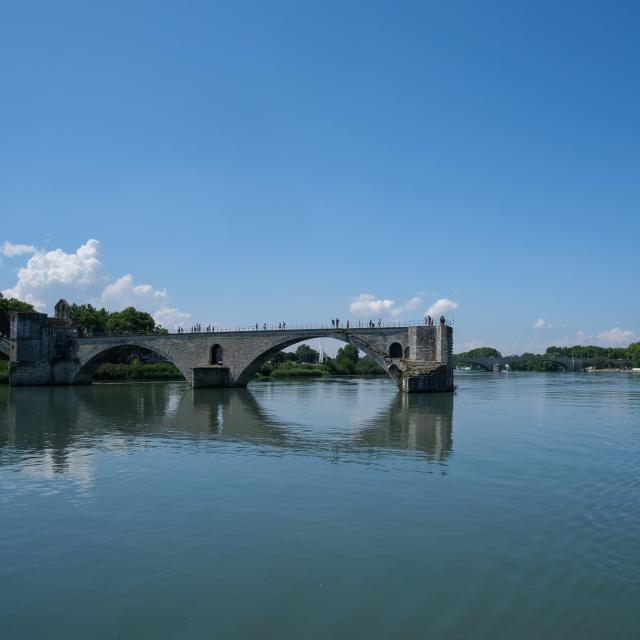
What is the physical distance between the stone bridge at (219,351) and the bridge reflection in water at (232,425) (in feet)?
12.4

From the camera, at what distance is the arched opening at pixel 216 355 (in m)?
52.9

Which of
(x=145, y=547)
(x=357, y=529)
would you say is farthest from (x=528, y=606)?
(x=145, y=547)

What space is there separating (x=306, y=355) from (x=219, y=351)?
6333 centimetres

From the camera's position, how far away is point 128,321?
84.2m

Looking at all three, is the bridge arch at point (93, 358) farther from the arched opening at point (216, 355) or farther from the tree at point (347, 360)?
the tree at point (347, 360)

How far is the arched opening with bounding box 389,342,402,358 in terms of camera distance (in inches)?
1785

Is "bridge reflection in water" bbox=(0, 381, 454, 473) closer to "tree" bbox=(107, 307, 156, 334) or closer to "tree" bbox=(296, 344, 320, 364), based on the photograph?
"tree" bbox=(107, 307, 156, 334)

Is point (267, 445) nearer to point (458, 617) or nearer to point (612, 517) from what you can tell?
point (612, 517)

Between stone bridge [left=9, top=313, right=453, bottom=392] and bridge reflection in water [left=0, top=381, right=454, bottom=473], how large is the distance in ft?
12.4

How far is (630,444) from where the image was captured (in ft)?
63.0

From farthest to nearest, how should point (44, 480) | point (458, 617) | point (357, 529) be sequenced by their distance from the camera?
point (44, 480), point (357, 529), point (458, 617)

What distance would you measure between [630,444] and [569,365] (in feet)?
388

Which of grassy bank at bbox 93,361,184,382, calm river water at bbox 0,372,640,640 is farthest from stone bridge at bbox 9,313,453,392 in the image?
calm river water at bbox 0,372,640,640

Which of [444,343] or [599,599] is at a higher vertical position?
[444,343]
